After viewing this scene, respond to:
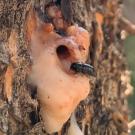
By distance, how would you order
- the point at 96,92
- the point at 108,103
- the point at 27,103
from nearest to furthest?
1. the point at 27,103
2. the point at 96,92
3. the point at 108,103

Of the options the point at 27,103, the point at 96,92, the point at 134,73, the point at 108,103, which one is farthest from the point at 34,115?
the point at 134,73

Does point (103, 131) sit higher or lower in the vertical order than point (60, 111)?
lower

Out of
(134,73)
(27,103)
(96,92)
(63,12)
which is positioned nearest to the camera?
(27,103)

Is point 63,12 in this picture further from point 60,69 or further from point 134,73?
point 134,73

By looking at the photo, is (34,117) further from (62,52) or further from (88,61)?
(88,61)

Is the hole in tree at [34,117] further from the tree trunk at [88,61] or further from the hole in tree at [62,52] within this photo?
the hole in tree at [62,52]

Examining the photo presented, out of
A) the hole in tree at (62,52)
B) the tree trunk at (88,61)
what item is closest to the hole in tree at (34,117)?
the tree trunk at (88,61)
